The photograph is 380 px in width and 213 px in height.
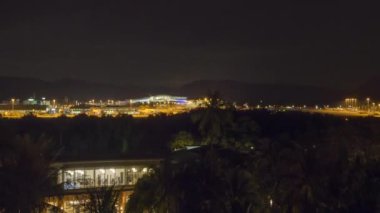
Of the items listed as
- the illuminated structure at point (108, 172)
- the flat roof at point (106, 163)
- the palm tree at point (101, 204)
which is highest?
the palm tree at point (101, 204)

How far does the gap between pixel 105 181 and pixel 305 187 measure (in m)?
8.25

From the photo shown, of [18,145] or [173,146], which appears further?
[173,146]

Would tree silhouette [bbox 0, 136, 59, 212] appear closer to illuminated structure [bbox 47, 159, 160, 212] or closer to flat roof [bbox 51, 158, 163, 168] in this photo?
illuminated structure [bbox 47, 159, 160, 212]

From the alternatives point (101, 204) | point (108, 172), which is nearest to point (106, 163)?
point (108, 172)

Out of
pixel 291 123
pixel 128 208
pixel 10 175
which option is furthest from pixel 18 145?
pixel 291 123

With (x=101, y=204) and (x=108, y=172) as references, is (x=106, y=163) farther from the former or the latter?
(x=101, y=204)

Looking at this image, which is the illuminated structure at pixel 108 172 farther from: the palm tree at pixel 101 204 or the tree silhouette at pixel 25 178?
the palm tree at pixel 101 204

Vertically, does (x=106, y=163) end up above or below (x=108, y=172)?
above

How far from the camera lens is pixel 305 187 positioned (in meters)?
18.6

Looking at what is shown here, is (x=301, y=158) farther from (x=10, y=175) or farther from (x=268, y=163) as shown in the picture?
(x=10, y=175)

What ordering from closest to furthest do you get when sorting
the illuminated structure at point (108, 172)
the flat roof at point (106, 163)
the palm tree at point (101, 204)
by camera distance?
the palm tree at point (101, 204)
the illuminated structure at point (108, 172)
the flat roof at point (106, 163)

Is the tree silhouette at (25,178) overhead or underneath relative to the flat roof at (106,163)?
overhead

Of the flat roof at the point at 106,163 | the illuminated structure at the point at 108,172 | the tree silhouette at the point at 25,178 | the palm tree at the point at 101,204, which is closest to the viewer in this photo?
the palm tree at the point at 101,204

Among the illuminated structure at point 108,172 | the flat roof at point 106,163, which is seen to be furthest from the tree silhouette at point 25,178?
the flat roof at point 106,163
